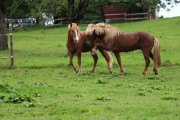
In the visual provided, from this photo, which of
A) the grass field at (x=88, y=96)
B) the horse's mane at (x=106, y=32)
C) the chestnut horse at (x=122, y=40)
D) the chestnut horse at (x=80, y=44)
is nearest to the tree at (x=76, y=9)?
the grass field at (x=88, y=96)

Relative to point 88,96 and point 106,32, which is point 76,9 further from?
point 88,96

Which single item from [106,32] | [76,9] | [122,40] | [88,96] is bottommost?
[88,96]

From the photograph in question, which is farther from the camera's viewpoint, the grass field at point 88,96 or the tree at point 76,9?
the tree at point 76,9

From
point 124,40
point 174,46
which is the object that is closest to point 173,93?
point 124,40

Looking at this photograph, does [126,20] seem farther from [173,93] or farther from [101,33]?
[173,93]

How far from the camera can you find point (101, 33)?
52.6 ft

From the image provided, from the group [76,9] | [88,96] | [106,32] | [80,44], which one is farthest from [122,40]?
[76,9]

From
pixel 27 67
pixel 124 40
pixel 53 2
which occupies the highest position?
pixel 53 2

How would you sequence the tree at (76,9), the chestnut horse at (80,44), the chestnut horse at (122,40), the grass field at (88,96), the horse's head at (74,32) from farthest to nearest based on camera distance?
1. the tree at (76,9)
2. the chestnut horse at (80,44)
3. the chestnut horse at (122,40)
4. the horse's head at (74,32)
5. the grass field at (88,96)

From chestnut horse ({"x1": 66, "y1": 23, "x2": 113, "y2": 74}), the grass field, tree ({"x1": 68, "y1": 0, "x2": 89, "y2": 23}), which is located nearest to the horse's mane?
chestnut horse ({"x1": 66, "y1": 23, "x2": 113, "y2": 74})

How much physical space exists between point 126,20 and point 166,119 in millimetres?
49274

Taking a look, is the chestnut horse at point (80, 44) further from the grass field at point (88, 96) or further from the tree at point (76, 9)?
the tree at point (76, 9)

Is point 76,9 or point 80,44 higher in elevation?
point 76,9

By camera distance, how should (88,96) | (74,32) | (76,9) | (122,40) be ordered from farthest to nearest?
(76,9) < (122,40) < (74,32) < (88,96)
